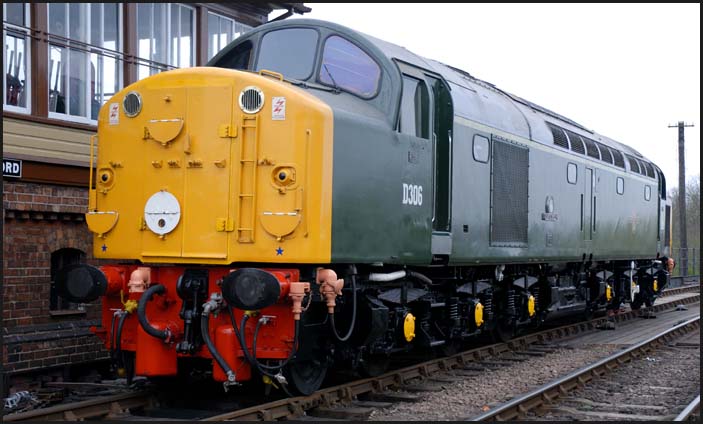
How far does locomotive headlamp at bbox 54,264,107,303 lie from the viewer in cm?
797

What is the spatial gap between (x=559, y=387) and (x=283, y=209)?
13.2ft

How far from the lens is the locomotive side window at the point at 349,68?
891cm

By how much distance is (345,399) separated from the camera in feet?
28.6

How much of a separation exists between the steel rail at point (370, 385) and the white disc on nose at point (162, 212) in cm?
184

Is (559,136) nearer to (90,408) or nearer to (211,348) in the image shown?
(211,348)

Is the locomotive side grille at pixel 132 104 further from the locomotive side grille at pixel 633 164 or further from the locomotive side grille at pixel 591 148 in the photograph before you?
Result: the locomotive side grille at pixel 633 164

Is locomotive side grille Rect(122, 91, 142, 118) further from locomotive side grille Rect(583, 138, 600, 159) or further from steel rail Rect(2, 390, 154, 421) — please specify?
locomotive side grille Rect(583, 138, 600, 159)

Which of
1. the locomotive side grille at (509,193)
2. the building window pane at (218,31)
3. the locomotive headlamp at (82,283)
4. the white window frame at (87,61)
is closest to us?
the locomotive headlamp at (82,283)

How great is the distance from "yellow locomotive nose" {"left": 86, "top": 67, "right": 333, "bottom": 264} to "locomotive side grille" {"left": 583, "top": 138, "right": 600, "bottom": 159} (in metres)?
9.09

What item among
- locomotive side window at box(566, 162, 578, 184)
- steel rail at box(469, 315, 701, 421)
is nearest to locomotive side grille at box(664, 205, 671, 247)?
locomotive side window at box(566, 162, 578, 184)

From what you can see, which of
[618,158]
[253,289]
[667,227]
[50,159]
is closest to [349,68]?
[253,289]

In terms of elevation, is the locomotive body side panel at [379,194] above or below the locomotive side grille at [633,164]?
below

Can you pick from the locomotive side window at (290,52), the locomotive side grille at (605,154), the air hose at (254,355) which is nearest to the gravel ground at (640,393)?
the air hose at (254,355)

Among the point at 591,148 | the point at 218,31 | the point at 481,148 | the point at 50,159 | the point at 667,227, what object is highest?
the point at 218,31
